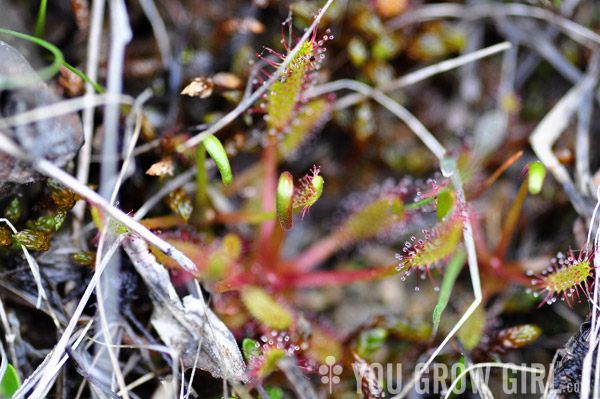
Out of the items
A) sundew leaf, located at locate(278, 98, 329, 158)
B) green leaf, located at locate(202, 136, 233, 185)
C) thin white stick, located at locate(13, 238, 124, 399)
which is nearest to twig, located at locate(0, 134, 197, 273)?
thin white stick, located at locate(13, 238, 124, 399)

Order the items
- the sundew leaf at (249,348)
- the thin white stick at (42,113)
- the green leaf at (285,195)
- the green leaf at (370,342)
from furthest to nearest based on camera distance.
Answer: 1. the green leaf at (370,342)
2. the sundew leaf at (249,348)
3. the green leaf at (285,195)
4. the thin white stick at (42,113)

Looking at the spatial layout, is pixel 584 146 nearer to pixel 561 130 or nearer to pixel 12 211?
pixel 561 130

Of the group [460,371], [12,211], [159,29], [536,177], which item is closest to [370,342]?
[460,371]

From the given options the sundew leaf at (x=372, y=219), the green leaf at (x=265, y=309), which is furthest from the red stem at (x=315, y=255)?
the green leaf at (x=265, y=309)

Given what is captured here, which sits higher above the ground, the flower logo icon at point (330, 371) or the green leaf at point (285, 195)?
the green leaf at point (285, 195)

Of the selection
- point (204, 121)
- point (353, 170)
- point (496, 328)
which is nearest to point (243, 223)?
point (204, 121)

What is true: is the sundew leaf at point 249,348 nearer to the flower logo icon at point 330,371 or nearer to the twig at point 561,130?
the flower logo icon at point 330,371

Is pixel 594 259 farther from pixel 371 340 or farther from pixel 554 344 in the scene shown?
pixel 371 340
